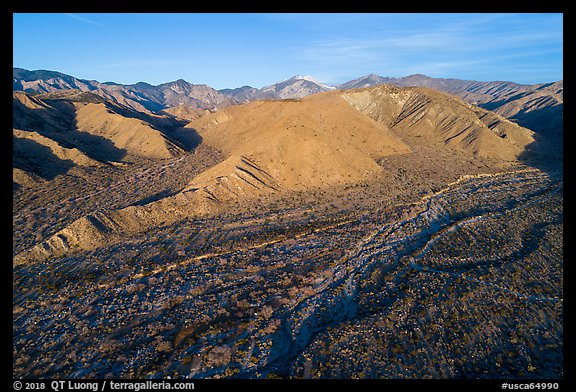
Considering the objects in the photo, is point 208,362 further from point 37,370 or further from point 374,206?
point 374,206

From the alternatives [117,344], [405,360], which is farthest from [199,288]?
[405,360]

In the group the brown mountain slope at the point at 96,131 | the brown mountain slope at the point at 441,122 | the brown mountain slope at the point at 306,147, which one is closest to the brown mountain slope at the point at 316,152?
the brown mountain slope at the point at 306,147

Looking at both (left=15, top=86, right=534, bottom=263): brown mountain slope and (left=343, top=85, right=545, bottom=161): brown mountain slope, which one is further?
(left=343, top=85, right=545, bottom=161): brown mountain slope

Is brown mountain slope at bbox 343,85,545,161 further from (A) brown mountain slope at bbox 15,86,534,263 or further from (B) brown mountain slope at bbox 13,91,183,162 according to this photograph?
(B) brown mountain slope at bbox 13,91,183,162

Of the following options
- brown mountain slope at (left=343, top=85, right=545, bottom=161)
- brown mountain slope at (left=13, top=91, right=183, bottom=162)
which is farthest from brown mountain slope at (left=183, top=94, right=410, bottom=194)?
brown mountain slope at (left=13, top=91, right=183, bottom=162)

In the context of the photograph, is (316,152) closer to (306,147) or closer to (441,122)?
(306,147)

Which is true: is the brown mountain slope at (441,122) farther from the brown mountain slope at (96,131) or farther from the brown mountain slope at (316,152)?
the brown mountain slope at (96,131)

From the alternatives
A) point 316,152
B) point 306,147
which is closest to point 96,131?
point 306,147

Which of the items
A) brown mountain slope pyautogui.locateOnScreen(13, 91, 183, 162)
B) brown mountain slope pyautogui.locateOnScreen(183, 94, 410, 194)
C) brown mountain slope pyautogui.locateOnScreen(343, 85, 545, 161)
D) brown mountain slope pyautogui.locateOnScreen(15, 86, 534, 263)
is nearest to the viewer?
brown mountain slope pyautogui.locateOnScreen(15, 86, 534, 263)

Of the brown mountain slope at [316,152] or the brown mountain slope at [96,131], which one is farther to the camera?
the brown mountain slope at [96,131]
